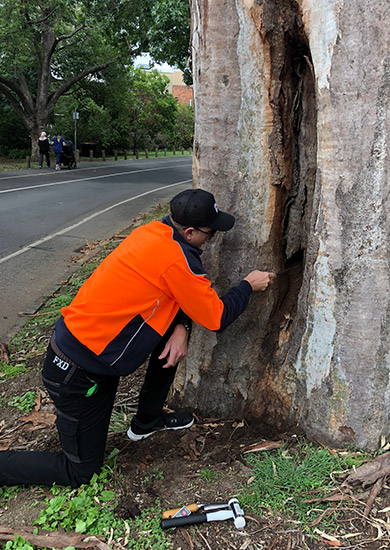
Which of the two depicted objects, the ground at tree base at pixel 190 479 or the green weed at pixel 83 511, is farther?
the green weed at pixel 83 511

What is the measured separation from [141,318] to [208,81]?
1.50 meters

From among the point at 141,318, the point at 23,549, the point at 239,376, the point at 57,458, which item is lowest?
the point at 23,549

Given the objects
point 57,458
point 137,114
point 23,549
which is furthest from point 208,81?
point 137,114

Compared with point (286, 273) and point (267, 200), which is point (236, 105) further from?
point (286, 273)

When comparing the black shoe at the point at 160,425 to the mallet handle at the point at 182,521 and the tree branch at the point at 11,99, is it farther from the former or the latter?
the tree branch at the point at 11,99

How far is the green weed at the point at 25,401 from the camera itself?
13.2ft

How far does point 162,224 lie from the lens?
284 cm

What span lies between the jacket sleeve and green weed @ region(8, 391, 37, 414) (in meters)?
1.93

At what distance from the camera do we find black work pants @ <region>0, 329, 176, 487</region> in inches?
113

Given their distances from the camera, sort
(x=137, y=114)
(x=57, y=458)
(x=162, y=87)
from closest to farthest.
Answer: (x=57, y=458)
(x=137, y=114)
(x=162, y=87)

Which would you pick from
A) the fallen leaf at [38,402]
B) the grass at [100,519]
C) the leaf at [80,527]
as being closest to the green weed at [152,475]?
the grass at [100,519]

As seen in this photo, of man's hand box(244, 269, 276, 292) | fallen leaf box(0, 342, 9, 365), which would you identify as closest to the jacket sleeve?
man's hand box(244, 269, 276, 292)

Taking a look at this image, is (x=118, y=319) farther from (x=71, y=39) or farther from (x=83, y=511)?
(x=71, y=39)

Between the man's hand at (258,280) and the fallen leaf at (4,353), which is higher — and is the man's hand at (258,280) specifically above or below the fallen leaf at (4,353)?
above
